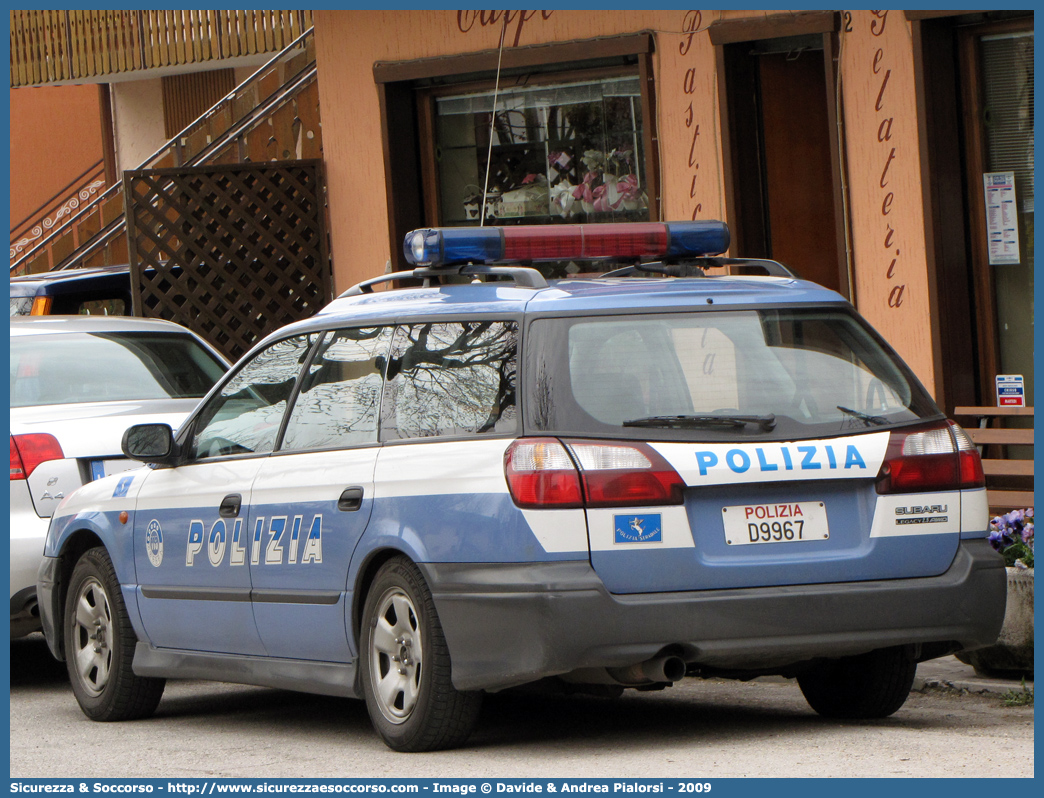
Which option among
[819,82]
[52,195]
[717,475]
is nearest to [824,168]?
[819,82]

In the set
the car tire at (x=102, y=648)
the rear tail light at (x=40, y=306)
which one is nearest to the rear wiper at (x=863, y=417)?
the car tire at (x=102, y=648)

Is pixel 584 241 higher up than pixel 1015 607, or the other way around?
pixel 584 241

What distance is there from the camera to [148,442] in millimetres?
7391

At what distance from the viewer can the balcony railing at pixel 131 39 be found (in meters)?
22.4

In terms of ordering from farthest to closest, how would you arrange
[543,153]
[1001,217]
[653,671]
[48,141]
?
[48,141] < [543,153] < [1001,217] < [653,671]

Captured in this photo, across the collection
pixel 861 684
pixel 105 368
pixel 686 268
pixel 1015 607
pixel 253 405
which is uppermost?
pixel 686 268

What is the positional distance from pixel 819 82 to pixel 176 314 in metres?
5.45

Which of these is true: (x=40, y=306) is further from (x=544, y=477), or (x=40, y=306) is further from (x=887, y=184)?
(x=544, y=477)

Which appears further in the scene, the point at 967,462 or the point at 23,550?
the point at 23,550

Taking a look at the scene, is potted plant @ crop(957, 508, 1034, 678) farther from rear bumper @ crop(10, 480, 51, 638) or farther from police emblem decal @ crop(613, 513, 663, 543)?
rear bumper @ crop(10, 480, 51, 638)

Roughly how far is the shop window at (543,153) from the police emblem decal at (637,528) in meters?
6.67

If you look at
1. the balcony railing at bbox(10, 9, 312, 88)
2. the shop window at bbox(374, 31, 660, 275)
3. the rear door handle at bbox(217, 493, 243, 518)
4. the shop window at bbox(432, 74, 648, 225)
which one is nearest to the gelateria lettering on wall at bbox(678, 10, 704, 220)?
the shop window at bbox(374, 31, 660, 275)

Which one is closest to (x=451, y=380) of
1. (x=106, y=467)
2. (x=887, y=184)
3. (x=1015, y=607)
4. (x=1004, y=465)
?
(x=1015, y=607)

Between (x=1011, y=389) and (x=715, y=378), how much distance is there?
483 centimetres
